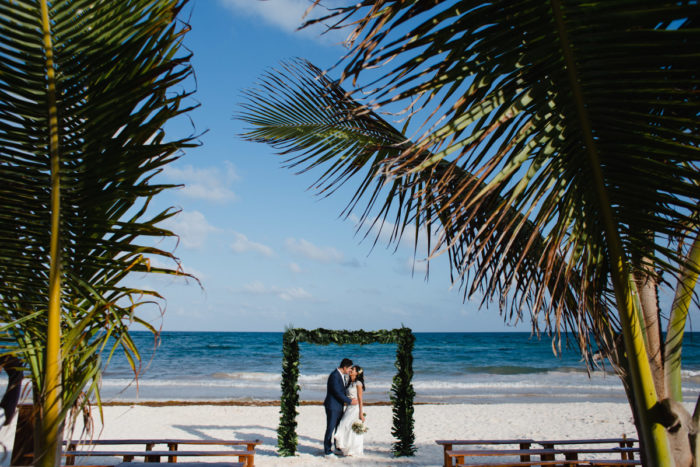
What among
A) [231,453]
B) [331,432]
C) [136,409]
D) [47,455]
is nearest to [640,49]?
[47,455]

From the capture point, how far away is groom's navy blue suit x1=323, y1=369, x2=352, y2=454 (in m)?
9.03

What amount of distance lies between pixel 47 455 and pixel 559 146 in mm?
2064

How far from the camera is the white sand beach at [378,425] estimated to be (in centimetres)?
934

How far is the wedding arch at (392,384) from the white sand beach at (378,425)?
31 centimetres

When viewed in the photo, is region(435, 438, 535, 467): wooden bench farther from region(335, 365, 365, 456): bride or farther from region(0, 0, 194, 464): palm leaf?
region(0, 0, 194, 464): palm leaf

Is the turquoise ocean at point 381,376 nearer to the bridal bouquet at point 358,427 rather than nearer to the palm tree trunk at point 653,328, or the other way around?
the bridal bouquet at point 358,427

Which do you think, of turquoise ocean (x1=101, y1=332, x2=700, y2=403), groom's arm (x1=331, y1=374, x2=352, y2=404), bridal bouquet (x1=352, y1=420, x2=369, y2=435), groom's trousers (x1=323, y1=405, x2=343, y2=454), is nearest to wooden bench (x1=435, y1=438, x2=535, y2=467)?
turquoise ocean (x1=101, y1=332, x2=700, y2=403)

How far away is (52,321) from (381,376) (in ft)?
92.1

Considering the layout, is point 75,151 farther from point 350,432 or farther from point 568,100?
point 350,432

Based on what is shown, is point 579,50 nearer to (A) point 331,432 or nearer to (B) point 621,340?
(B) point 621,340

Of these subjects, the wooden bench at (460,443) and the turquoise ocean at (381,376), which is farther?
the turquoise ocean at (381,376)

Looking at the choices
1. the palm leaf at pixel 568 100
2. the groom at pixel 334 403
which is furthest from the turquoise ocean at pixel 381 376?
the palm leaf at pixel 568 100

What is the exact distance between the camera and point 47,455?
1700 mm

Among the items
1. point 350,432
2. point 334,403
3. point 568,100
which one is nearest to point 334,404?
point 334,403
